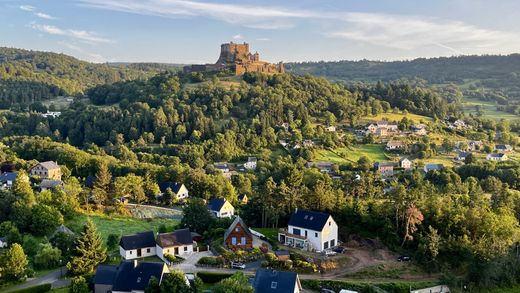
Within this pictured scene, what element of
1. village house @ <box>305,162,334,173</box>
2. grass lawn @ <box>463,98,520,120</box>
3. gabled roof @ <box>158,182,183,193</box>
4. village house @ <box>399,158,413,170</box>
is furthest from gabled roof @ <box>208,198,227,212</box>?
grass lawn @ <box>463,98,520,120</box>

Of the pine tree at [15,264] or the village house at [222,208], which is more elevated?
the pine tree at [15,264]

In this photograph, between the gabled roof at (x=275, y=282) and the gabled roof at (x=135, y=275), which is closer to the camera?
the gabled roof at (x=275, y=282)

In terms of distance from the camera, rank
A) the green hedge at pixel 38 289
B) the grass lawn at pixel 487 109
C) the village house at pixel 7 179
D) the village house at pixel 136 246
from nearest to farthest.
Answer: the green hedge at pixel 38 289 < the village house at pixel 136 246 < the village house at pixel 7 179 < the grass lawn at pixel 487 109

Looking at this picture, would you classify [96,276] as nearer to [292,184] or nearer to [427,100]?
[292,184]

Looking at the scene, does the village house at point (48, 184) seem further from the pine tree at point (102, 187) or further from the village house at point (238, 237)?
the village house at point (238, 237)

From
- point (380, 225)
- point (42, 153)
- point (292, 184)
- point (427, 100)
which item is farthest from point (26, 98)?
point (380, 225)

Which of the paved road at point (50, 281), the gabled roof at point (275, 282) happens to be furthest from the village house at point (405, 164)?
the paved road at point (50, 281)
